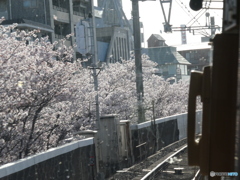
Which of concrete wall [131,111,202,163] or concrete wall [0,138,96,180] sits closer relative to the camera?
concrete wall [0,138,96,180]

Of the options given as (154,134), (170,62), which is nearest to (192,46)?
(154,134)

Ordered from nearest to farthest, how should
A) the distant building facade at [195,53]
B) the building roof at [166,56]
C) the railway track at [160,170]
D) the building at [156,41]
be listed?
the railway track at [160,170] → the distant building facade at [195,53] → the building roof at [166,56] → the building at [156,41]

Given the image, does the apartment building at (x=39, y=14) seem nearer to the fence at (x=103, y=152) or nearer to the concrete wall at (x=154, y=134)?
the concrete wall at (x=154, y=134)

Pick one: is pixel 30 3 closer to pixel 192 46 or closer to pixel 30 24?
pixel 30 24

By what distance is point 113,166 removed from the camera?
14727 mm

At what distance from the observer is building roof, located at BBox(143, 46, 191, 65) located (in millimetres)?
24812

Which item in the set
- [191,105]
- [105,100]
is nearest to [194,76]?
[191,105]

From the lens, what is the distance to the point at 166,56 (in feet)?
89.8

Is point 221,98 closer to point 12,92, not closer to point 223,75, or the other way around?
point 223,75

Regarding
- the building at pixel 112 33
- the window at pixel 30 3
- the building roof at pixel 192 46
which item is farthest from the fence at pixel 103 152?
the building at pixel 112 33

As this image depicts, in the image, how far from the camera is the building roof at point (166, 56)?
977 inches

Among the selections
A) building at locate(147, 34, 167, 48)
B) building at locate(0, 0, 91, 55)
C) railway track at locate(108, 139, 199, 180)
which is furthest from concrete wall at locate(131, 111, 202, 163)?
building at locate(147, 34, 167, 48)

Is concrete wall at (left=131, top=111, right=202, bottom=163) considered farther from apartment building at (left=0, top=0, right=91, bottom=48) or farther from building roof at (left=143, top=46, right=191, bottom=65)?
apartment building at (left=0, top=0, right=91, bottom=48)

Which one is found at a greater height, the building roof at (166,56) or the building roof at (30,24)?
the building roof at (30,24)
